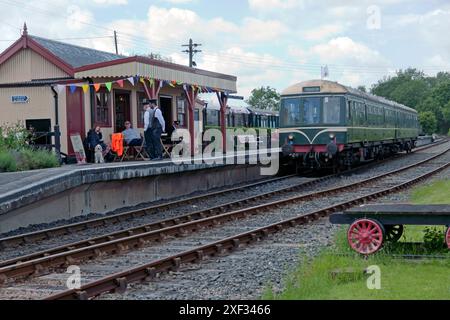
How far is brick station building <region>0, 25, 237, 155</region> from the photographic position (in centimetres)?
1922

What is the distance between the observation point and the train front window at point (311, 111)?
74.3 feet

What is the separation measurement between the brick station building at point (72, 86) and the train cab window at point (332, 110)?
4561 mm

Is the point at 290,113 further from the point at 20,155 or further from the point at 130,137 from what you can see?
the point at 20,155

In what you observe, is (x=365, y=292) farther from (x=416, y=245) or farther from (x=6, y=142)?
(x=6, y=142)

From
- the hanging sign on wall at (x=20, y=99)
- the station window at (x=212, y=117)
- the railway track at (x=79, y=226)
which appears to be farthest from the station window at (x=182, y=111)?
the station window at (x=212, y=117)

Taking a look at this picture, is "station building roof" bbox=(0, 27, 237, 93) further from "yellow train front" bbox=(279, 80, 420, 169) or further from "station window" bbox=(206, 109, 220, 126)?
"station window" bbox=(206, 109, 220, 126)

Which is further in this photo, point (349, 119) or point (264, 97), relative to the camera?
point (264, 97)

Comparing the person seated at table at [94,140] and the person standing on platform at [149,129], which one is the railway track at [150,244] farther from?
Result: the person seated at table at [94,140]

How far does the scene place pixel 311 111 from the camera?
74.6ft

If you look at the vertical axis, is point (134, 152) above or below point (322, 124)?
below

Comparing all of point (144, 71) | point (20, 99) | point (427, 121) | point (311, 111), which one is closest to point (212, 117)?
point (311, 111)

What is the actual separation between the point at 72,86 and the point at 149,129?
2445 millimetres

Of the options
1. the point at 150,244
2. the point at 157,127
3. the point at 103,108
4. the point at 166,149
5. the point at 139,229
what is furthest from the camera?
the point at 166,149
